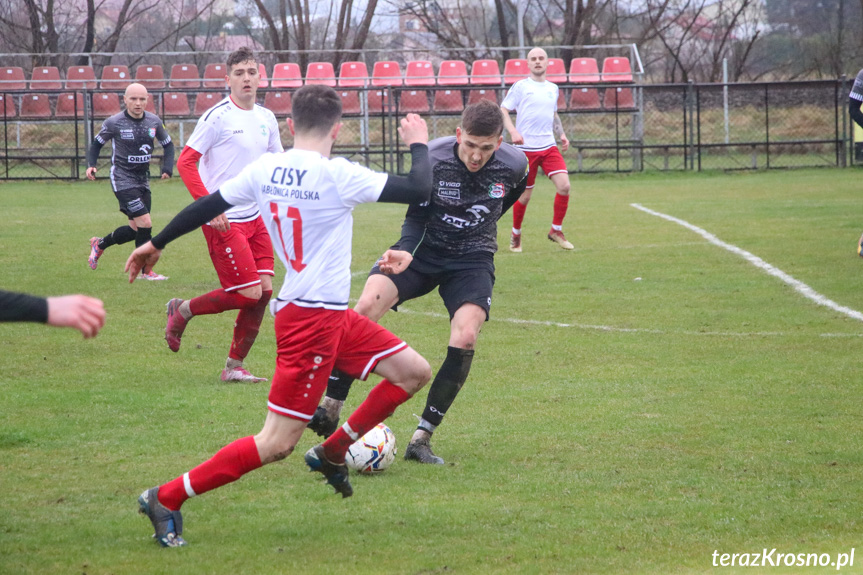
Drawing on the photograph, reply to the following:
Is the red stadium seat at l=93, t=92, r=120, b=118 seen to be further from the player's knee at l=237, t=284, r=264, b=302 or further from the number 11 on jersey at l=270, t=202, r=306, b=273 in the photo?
the number 11 on jersey at l=270, t=202, r=306, b=273

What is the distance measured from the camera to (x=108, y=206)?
62.7 feet

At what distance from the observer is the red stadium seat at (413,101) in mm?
26773

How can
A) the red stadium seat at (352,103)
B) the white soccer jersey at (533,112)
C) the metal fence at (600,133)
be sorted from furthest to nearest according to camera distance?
1. the red stadium seat at (352,103)
2. the metal fence at (600,133)
3. the white soccer jersey at (533,112)

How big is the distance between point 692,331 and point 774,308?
1.35 metres

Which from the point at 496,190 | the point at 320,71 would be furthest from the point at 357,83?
the point at 496,190

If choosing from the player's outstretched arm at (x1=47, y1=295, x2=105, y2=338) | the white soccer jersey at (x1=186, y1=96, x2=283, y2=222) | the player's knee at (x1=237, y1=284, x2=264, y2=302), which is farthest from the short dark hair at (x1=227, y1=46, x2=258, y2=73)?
the player's outstretched arm at (x1=47, y1=295, x2=105, y2=338)

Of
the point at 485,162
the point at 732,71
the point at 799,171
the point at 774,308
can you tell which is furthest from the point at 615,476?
the point at 732,71

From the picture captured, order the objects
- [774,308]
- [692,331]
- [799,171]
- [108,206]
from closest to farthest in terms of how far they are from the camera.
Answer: [692,331], [774,308], [108,206], [799,171]

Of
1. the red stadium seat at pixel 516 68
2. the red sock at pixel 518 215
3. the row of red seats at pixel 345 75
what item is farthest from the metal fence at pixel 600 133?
the red sock at pixel 518 215

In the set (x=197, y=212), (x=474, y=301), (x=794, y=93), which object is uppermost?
(x=794, y=93)

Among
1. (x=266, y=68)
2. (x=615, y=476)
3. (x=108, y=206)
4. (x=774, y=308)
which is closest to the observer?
(x=615, y=476)

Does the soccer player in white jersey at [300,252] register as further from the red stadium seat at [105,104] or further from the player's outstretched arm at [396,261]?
the red stadium seat at [105,104]

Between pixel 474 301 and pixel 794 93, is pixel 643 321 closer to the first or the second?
pixel 474 301

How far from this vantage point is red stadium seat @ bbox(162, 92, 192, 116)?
27.5 m
